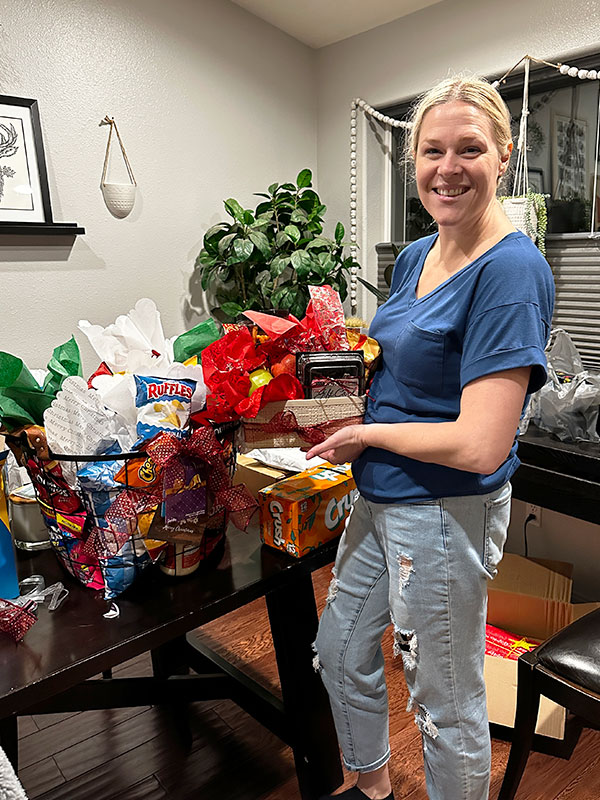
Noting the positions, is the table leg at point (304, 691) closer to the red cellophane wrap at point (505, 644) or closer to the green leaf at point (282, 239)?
the red cellophane wrap at point (505, 644)

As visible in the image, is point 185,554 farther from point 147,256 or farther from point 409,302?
point 147,256

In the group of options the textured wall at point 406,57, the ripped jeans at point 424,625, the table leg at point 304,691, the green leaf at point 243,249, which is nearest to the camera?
the ripped jeans at point 424,625

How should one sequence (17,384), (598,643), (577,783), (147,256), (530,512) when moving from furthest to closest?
1. (147,256)
2. (530,512)
3. (577,783)
4. (598,643)
5. (17,384)

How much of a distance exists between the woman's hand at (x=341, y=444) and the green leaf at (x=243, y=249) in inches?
75.7

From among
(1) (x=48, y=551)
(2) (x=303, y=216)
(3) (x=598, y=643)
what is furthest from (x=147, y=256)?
(3) (x=598, y=643)

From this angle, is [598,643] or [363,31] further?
[363,31]

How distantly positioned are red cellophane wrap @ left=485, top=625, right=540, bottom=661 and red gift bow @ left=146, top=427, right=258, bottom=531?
1.29m

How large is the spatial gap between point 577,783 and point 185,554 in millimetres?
1308

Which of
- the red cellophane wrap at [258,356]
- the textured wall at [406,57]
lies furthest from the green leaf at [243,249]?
the red cellophane wrap at [258,356]

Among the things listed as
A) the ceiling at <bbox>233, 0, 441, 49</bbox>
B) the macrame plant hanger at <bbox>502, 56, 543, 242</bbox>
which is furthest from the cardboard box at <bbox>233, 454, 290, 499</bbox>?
the ceiling at <bbox>233, 0, 441, 49</bbox>

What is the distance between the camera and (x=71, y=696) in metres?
1.38

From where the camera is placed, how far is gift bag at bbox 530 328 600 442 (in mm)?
2043

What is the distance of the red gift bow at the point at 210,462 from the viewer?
0.99 m

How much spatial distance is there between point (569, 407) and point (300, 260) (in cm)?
137
